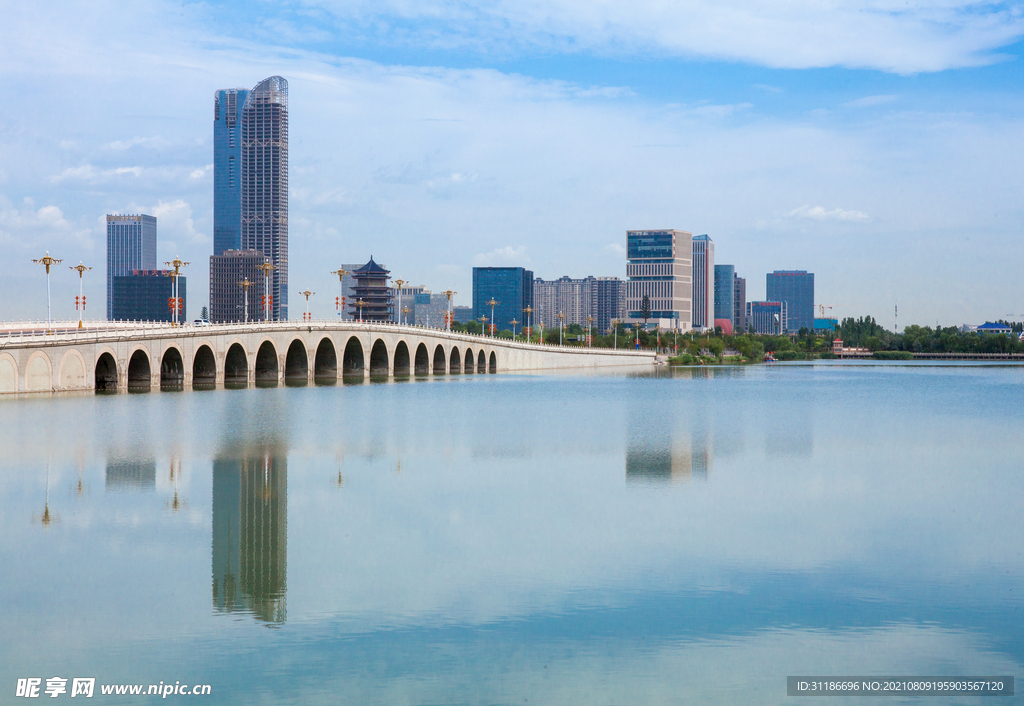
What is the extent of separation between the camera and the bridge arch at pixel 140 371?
203ft

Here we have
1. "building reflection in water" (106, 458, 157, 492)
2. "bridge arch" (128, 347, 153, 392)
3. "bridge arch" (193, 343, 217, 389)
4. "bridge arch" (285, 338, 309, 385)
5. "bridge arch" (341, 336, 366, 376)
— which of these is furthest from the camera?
"bridge arch" (341, 336, 366, 376)

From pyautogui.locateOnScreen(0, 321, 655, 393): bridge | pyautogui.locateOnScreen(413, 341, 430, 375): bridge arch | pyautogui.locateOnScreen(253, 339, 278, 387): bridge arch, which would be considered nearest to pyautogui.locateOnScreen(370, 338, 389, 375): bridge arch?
pyautogui.locateOnScreen(0, 321, 655, 393): bridge

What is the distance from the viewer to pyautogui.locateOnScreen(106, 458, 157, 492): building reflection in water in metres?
23.4

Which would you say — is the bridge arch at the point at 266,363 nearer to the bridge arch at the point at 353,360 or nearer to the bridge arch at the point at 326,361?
the bridge arch at the point at 326,361

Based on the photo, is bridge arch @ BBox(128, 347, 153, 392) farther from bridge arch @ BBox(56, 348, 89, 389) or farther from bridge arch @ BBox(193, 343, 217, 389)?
bridge arch @ BBox(56, 348, 89, 389)

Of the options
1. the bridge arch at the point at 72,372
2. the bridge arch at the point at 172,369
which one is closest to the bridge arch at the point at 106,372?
the bridge arch at the point at 72,372

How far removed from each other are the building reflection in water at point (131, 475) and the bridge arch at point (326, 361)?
61.3 m

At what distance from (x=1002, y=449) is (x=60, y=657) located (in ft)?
108

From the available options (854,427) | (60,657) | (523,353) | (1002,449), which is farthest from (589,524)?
(523,353)

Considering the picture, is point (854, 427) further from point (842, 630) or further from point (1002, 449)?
point (842, 630)

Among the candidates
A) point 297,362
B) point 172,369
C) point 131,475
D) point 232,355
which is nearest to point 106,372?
point 172,369

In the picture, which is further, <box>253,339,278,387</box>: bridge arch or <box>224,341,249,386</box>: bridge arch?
<box>253,339,278,387</box>: bridge arch

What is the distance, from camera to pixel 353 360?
3922 inches

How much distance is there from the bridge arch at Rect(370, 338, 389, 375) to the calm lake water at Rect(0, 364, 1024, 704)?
61500 mm
